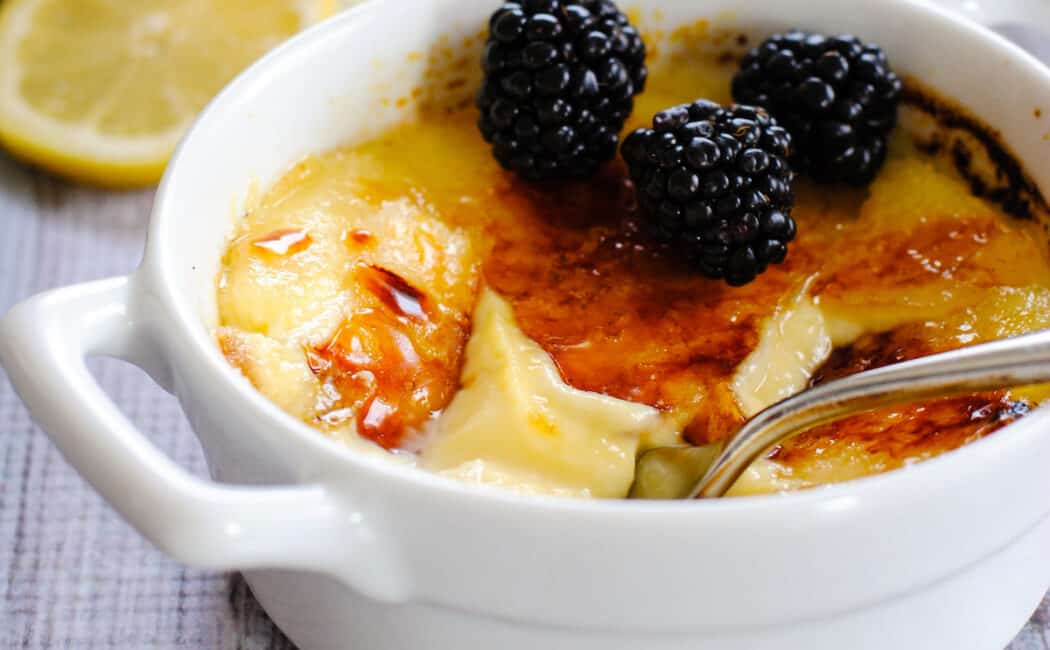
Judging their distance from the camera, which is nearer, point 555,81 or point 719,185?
point 719,185

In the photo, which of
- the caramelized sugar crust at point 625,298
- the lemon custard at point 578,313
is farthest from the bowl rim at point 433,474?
the caramelized sugar crust at point 625,298

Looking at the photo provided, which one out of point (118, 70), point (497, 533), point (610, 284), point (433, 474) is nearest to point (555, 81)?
point (610, 284)

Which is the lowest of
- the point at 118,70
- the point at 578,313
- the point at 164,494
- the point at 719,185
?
the point at 118,70

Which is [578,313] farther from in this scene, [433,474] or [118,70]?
[118,70]

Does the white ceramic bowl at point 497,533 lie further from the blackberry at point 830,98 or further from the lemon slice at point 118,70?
the lemon slice at point 118,70

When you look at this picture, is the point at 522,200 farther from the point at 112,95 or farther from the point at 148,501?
the point at 112,95

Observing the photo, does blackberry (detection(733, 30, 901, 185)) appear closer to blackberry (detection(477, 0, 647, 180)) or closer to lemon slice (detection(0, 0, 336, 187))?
blackberry (detection(477, 0, 647, 180))
